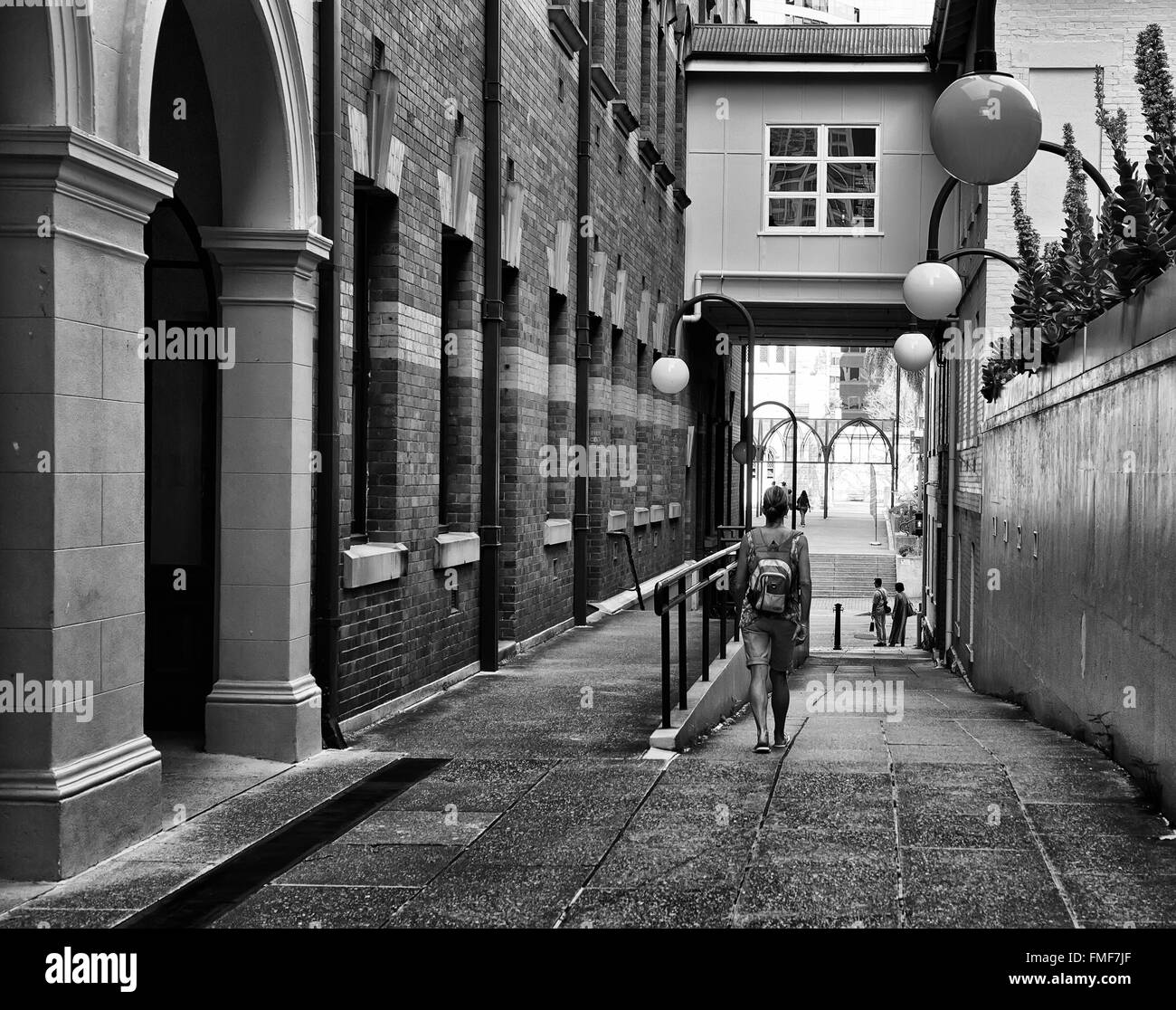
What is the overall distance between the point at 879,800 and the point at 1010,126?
3.18m

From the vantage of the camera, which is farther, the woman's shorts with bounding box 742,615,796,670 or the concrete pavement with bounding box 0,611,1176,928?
the woman's shorts with bounding box 742,615,796,670

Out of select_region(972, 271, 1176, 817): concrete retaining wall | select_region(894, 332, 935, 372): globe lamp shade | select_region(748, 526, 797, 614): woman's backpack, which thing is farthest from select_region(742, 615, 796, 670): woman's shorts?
select_region(894, 332, 935, 372): globe lamp shade

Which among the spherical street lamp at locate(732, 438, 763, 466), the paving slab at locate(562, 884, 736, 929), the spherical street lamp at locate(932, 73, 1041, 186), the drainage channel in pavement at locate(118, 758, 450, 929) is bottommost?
the drainage channel in pavement at locate(118, 758, 450, 929)

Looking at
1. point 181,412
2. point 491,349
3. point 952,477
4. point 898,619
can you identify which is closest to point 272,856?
point 181,412

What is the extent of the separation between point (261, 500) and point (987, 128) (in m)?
4.45

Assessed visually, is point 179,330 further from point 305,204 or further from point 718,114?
point 718,114

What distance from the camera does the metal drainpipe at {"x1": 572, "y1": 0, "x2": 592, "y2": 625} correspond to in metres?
17.5

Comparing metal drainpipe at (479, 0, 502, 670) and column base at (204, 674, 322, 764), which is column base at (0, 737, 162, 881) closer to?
column base at (204, 674, 322, 764)

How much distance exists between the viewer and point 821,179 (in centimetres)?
2773

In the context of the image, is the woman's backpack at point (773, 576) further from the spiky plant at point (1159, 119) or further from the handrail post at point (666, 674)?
the spiky plant at point (1159, 119)

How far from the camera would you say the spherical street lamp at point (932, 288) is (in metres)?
Answer: 12.8

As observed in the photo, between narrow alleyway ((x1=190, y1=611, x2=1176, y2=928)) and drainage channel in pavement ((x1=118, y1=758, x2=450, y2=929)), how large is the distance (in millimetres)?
98

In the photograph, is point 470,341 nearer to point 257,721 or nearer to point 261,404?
point 261,404

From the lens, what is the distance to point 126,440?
651 cm
